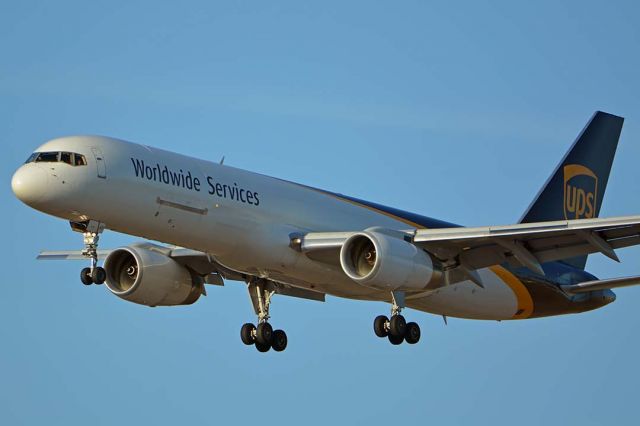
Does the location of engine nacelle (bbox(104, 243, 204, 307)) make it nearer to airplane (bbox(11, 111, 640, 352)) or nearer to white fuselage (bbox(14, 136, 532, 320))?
airplane (bbox(11, 111, 640, 352))

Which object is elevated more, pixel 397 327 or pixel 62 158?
pixel 62 158

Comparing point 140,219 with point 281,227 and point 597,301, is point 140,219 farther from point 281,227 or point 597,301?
point 597,301

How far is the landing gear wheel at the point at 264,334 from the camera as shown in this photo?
1766 inches

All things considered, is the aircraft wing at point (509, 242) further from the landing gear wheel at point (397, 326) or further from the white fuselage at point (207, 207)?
the landing gear wheel at point (397, 326)

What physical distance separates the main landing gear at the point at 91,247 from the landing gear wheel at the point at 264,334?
25.1ft

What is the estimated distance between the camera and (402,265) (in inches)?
1580

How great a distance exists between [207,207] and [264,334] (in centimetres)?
689

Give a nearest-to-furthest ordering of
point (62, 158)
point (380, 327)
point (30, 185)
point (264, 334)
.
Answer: point (30, 185) → point (62, 158) → point (380, 327) → point (264, 334)

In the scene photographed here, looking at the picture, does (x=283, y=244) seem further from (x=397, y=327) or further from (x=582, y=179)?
(x=582, y=179)

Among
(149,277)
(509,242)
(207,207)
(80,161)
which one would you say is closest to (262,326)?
(149,277)

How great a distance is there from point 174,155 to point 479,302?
1218cm

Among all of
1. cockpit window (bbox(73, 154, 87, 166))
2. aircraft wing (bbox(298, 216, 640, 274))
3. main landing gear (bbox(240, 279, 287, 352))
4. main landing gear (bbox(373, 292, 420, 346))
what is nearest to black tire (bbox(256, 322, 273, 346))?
main landing gear (bbox(240, 279, 287, 352))

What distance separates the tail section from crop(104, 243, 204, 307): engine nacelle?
12.4 metres

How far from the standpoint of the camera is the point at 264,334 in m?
44.8
